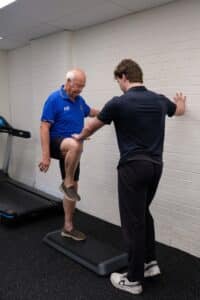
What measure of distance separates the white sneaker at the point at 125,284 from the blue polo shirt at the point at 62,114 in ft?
Result: 4.51

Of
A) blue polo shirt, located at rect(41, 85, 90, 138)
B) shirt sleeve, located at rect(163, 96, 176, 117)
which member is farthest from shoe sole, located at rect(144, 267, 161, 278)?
blue polo shirt, located at rect(41, 85, 90, 138)

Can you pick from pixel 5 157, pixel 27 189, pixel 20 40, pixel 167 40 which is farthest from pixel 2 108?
pixel 167 40

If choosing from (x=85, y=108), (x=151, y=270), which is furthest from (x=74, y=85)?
(x=151, y=270)

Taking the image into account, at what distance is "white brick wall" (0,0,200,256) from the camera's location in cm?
307

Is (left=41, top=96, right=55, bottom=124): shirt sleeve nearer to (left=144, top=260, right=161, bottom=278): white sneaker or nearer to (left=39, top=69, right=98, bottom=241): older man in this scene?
(left=39, top=69, right=98, bottom=241): older man

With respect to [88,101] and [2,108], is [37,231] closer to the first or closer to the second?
[88,101]

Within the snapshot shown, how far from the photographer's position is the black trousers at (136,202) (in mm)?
2400

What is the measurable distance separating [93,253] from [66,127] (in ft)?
4.03

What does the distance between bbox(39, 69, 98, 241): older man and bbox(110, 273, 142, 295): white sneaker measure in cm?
85

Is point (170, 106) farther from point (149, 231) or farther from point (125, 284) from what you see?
point (125, 284)

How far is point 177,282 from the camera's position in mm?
2738

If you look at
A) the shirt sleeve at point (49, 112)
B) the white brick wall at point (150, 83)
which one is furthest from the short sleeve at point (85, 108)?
the white brick wall at point (150, 83)

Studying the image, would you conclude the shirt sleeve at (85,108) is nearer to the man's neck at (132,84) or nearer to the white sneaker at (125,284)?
the man's neck at (132,84)

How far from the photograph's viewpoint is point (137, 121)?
91.9 inches
